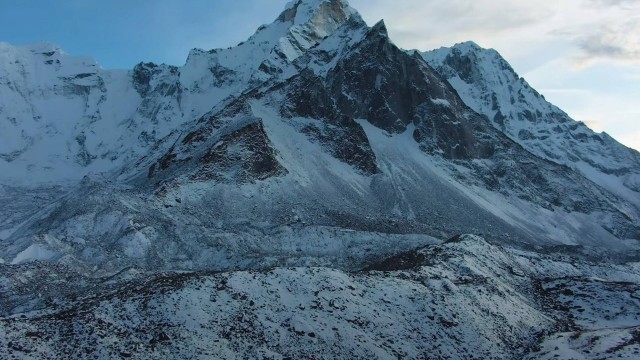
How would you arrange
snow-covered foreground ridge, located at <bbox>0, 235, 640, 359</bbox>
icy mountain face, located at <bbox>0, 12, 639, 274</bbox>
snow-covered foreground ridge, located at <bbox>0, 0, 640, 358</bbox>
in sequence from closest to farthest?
snow-covered foreground ridge, located at <bbox>0, 235, 640, 359</bbox>
snow-covered foreground ridge, located at <bbox>0, 0, 640, 358</bbox>
icy mountain face, located at <bbox>0, 12, 639, 274</bbox>

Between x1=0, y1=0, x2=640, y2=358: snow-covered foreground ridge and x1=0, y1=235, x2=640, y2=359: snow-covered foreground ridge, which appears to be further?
x1=0, y1=0, x2=640, y2=358: snow-covered foreground ridge

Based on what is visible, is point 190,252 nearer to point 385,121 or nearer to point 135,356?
point 135,356

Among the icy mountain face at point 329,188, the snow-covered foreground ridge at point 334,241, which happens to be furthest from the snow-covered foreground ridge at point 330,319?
the icy mountain face at point 329,188

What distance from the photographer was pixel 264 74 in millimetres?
195625

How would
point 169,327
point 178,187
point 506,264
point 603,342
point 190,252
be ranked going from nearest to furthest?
point 169,327, point 603,342, point 506,264, point 190,252, point 178,187

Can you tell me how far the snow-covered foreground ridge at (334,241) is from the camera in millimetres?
34469

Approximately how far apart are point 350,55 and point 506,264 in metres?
113

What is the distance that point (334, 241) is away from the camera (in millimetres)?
78125

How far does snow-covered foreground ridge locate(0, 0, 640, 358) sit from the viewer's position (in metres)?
34.5

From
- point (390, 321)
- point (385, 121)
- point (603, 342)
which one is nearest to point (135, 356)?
point (390, 321)

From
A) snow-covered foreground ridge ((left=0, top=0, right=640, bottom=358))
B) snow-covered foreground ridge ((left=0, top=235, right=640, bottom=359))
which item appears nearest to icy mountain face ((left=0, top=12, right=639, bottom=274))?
snow-covered foreground ridge ((left=0, top=0, right=640, bottom=358))

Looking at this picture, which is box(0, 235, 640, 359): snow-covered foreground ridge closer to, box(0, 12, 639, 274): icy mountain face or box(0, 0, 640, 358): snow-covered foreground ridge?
box(0, 0, 640, 358): snow-covered foreground ridge

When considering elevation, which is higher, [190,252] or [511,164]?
[511,164]

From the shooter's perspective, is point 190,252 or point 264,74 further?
point 264,74
